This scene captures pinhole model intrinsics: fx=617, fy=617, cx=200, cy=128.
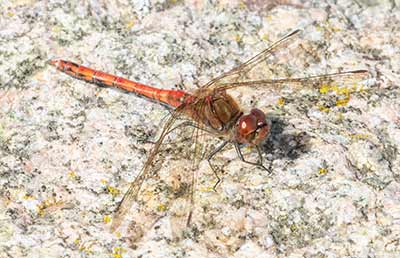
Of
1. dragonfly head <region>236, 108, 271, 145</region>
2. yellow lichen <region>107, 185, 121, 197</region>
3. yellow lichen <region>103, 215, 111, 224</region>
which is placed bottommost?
dragonfly head <region>236, 108, 271, 145</region>

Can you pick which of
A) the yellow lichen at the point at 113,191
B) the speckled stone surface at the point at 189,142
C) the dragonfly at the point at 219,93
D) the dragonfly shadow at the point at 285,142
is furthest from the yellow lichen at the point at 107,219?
the dragonfly shadow at the point at 285,142

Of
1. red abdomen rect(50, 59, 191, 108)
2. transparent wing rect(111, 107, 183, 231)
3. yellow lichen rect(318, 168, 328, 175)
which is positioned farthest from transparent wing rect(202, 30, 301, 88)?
yellow lichen rect(318, 168, 328, 175)

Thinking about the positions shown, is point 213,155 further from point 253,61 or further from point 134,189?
point 253,61

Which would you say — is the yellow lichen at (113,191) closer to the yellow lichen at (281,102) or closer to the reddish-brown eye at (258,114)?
the reddish-brown eye at (258,114)

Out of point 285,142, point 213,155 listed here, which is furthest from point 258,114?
point 213,155

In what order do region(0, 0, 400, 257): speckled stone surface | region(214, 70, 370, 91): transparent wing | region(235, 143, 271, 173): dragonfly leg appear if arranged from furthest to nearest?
region(214, 70, 370, 91): transparent wing
region(235, 143, 271, 173): dragonfly leg
region(0, 0, 400, 257): speckled stone surface

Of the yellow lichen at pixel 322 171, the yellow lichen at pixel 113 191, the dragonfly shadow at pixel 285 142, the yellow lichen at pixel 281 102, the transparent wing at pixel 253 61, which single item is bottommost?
the yellow lichen at pixel 322 171

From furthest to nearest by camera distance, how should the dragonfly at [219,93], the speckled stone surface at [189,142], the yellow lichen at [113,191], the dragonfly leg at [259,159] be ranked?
the dragonfly at [219,93] → the dragonfly leg at [259,159] → the yellow lichen at [113,191] → the speckled stone surface at [189,142]

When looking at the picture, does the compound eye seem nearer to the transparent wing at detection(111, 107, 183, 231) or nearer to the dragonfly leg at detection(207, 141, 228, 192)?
the dragonfly leg at detection(207, 141, 228, 192)

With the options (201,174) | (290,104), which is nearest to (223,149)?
(201,174)
